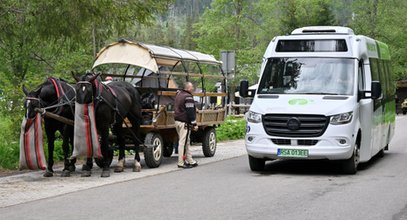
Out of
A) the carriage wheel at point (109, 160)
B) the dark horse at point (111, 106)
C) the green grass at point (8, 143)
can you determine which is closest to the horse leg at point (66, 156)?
the dark horse at point (111, 106)

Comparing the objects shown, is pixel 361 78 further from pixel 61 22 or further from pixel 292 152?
pixel 61 22

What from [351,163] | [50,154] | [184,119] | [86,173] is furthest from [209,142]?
[50,154]

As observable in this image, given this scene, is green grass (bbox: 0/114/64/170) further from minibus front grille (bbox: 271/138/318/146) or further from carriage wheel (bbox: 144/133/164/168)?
minibus front grille (bbox: 271/138/318/146)

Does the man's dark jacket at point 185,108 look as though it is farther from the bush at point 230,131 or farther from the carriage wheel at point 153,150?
the bush at point 230,131

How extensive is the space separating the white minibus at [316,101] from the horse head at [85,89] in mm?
3146

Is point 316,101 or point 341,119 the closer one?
point 341,119

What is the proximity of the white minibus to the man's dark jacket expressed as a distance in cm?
125

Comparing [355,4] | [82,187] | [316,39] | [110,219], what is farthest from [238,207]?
[355,4]

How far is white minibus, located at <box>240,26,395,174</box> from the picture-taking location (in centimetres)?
1285

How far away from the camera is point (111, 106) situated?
1359 centimetres

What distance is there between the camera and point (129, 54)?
15484mm

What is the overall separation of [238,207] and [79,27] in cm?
685

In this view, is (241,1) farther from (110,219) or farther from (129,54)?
(110,219)

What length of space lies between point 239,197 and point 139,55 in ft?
19.2
